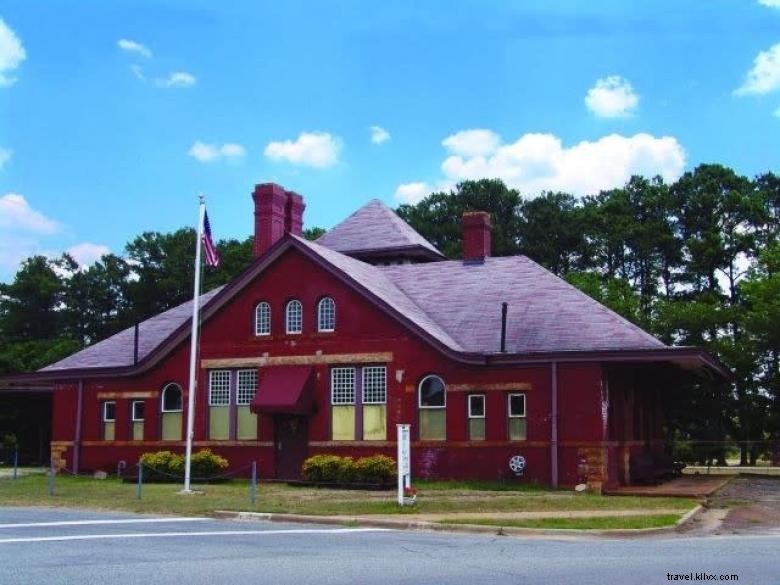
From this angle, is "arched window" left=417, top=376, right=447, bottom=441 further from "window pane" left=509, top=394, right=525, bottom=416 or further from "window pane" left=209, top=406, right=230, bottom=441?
"window pane" left=209, top=406, right=230, bottom=441

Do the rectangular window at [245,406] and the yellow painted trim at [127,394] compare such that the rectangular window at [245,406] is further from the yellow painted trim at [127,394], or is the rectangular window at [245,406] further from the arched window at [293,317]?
the yellow painted trim at [127,394]

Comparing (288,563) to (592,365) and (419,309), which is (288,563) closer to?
(592,365)

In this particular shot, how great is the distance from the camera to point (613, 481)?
87.2ft

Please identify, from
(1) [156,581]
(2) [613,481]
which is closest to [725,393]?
(2) [613,481]

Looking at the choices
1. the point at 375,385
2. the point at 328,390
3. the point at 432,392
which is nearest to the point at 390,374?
the point at 375,385

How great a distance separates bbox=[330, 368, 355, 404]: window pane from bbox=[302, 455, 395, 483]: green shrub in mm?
2229

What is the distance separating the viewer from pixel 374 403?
2894 centimetres

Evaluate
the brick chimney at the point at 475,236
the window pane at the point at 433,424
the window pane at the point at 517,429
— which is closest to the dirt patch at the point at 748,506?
the window pane at the point at 517,429

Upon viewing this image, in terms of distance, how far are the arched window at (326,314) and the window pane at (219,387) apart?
366 centimetres

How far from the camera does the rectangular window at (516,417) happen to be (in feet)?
88.7

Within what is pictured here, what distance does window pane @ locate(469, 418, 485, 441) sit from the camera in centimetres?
2748

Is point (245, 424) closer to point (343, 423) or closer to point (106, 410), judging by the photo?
point (343, 423)

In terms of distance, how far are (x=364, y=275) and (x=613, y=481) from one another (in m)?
10.0

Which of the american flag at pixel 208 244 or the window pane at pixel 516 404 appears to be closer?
the american flag at pixel 208 244
